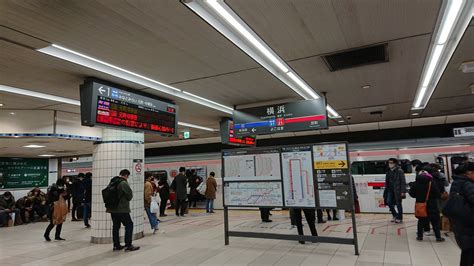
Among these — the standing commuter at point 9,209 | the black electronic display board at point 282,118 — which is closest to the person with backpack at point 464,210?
the black electronic display board at point 282,118

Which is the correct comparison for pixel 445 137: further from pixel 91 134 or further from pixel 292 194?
pixel 91 134

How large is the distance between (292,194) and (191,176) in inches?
263

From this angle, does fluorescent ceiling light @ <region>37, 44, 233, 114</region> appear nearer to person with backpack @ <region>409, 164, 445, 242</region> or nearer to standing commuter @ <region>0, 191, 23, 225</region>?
person with backpack @ <region>409, 164, 445, 242</region>

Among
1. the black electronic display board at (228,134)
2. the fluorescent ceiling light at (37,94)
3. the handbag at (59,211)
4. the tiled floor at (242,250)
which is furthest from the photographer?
the black electronic display board at (228,134)

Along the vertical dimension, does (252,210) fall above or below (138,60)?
below

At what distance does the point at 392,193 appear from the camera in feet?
22.9

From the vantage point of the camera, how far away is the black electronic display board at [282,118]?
18.8 ft

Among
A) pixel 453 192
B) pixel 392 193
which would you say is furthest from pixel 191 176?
pixel 453 192

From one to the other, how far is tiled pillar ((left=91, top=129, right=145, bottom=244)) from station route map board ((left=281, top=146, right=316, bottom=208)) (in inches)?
124

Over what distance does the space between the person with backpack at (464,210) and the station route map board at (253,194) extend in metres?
2.60

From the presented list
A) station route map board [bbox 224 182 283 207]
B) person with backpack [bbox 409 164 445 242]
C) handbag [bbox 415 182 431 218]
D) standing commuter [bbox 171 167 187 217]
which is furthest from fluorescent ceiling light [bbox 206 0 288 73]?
standing commuter [bbox 171 167 187 217]

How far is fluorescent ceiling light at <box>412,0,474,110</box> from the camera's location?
3.09 metres

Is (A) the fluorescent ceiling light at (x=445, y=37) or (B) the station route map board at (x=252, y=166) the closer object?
(A) the fluorescent ceiling light at (x=445, y=37)

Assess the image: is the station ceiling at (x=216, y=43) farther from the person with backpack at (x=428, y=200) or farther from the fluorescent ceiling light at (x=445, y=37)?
the person with backpack at (x=428, y=200)
